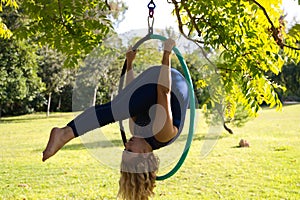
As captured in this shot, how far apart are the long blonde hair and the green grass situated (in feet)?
4.15

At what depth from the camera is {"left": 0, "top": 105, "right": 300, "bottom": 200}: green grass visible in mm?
5500

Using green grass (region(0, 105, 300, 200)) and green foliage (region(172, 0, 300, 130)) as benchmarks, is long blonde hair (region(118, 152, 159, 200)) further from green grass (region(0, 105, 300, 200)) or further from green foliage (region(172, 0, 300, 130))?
green grass (region(0, 105, 300, 200))

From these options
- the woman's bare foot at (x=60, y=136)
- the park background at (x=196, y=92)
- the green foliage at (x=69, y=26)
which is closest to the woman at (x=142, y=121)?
the woman's bare foot at (x=60, y=136)

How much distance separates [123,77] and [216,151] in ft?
20.5

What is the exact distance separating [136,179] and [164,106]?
0.42 meters

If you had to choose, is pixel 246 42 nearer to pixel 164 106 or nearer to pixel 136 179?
pixel 164 106

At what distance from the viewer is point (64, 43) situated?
359cm

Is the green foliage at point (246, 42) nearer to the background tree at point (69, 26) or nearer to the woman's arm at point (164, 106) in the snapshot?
the background tree at point (69, 26)

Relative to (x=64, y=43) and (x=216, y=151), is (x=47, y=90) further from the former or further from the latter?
(x=64, y=43)

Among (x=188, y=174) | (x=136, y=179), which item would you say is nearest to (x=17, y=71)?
Result: (x=188, y=174)

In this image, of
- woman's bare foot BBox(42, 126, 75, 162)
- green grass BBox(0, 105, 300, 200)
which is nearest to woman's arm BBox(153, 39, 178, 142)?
woman's bare foot BBox(42, 126, 75, 162)

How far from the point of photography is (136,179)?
2393 millimetres

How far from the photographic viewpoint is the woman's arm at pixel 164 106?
91.1 inches

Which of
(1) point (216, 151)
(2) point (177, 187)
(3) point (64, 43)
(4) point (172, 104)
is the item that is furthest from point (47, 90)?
(4) point (172, 104)
